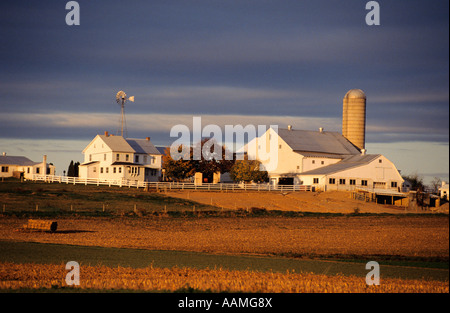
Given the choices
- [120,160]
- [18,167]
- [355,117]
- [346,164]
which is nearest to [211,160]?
[120,160]

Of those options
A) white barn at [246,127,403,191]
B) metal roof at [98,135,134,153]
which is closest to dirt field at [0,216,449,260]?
white barn at [246,127,403,191]

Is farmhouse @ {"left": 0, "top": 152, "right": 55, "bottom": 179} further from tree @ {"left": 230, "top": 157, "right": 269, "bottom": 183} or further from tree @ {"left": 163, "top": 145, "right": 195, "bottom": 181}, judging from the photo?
tree @ {"left": 230, "top": 157, "right": 269, "bottom": 183}

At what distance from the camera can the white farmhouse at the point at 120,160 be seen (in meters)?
88.5

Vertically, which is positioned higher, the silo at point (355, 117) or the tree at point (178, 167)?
the silo at point (355, 117)

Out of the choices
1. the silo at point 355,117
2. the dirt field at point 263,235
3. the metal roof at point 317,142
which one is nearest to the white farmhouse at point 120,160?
the metal roof at point 317,142

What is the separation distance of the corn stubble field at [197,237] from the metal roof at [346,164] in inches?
462

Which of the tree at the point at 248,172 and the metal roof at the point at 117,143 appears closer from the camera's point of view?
the tree at the point at 248,172

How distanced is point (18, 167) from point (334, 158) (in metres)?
50.7

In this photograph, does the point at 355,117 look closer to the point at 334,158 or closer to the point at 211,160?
the point at 334,158

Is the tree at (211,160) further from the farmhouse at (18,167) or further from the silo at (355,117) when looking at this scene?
the farmhouse at (18,167)

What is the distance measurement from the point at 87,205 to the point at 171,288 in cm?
4343

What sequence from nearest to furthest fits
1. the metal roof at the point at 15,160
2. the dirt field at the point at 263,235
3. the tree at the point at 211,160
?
the dirt field at the point at 263,235
the tree at the point at 211,160
the metal roof at the point at 15,160

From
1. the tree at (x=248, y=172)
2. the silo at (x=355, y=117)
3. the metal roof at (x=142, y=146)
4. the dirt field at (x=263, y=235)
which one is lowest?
the dirt field at (x=263, y=235)
